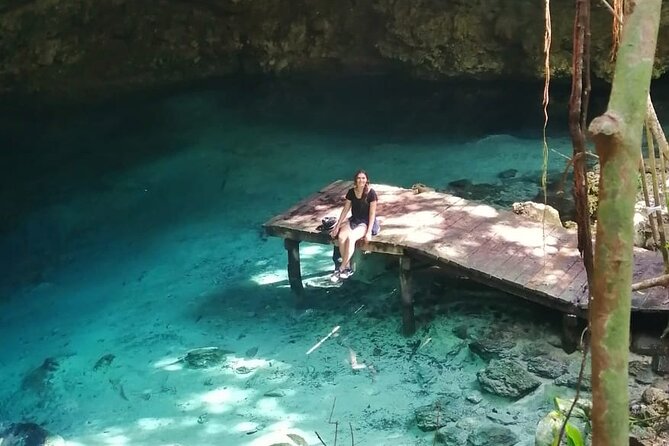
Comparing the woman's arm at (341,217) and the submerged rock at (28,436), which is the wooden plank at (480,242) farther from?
the submerged rock at (28,436)

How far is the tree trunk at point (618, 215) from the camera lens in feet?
4.88

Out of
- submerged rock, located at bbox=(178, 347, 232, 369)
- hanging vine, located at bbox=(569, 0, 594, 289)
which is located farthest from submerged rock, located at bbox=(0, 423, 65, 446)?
hanging vine, located at bbox=(569, 0, 594, 289)

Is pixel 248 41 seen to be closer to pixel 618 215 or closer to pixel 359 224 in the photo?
pixel 359 224

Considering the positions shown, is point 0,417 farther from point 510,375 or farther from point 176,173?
point 176,173

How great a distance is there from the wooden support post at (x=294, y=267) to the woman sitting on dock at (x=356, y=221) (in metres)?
0.55

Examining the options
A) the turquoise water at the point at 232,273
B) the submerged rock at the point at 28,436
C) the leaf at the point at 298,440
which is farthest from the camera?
the turquoise water at the point at 232,273

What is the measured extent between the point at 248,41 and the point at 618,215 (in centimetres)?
1435

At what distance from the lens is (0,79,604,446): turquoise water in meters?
6.08

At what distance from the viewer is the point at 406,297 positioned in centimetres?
673

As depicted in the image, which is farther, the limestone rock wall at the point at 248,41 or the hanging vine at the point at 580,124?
the limestone rock wall at the point at 248,41

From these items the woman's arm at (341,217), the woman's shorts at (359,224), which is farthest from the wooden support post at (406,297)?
the woman's arm at (341,217)

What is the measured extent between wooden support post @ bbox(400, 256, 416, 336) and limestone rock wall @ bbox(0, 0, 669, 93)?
7332mm

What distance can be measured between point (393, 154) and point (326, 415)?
6.17m

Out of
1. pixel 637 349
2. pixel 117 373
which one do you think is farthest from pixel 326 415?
pixel 637 349
